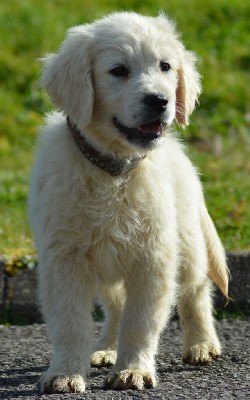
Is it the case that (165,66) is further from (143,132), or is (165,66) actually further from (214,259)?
(214,259)

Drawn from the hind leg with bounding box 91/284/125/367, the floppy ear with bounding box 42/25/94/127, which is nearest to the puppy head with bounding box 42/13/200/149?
the floppy ear with bounding box 42/25/94/127

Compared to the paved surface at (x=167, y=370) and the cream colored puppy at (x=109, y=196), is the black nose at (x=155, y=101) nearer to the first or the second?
the cream colored puppy at (x=109, y=196)

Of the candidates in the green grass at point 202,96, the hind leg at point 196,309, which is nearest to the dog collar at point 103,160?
the hind leg at point 196,309

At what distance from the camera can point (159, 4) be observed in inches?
629

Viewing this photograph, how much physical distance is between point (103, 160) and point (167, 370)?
4.21ft

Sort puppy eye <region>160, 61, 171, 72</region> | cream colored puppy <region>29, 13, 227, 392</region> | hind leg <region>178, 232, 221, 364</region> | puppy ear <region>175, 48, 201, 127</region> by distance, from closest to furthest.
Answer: cream colored puppy <region>29, 13, 227, 392</region>
puppy eye <region>160, 61, 171, 72</region>
puppy ear <region>175, 48, 201, 127</region>
hind leg <region>178, 232, 221, 364</region>

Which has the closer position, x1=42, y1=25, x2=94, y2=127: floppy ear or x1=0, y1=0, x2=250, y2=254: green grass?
x1=42, y1=25, x2=94, y2=127: floppy ear

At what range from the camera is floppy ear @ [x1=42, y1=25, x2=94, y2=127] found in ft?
18.5

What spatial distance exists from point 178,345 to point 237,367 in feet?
2.91

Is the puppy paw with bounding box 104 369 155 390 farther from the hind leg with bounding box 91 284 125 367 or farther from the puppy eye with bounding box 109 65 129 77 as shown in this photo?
the puppy eye with bounding box 109 65 129 77

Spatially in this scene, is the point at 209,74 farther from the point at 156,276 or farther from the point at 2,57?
the point at 156,276

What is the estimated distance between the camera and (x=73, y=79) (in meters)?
5.70

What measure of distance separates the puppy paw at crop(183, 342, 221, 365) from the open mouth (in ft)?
4.53

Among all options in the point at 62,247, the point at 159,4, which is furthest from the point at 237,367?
the point at 159,4
